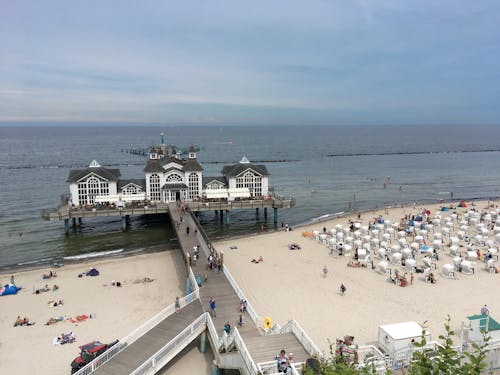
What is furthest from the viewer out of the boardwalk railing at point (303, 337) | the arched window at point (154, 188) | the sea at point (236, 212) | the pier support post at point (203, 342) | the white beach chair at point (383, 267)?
the arched window at point (154, 188)

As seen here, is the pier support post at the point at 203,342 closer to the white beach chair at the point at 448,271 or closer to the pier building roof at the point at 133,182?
the white beach chair at the point at 448,271

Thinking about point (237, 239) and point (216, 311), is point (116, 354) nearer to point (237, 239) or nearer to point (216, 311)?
point (216, 311)

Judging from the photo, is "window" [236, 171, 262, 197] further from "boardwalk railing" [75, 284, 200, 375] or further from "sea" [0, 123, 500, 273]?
"boardwalk railing" [75, 284, 200, 375]

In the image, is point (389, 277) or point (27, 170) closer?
point (389, 277)

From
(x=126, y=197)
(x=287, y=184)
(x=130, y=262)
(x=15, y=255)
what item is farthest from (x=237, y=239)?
(x=287, y=184)

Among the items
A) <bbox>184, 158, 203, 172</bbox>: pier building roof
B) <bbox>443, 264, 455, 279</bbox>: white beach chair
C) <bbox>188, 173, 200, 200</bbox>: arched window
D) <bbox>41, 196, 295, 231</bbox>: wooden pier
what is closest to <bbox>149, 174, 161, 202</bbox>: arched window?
<bbox>41, 196, 295, 231</bbox>: wooden pier

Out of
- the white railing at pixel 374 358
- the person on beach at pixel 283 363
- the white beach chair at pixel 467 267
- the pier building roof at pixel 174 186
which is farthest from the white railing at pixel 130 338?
the pier building roof at pixel 174 186
